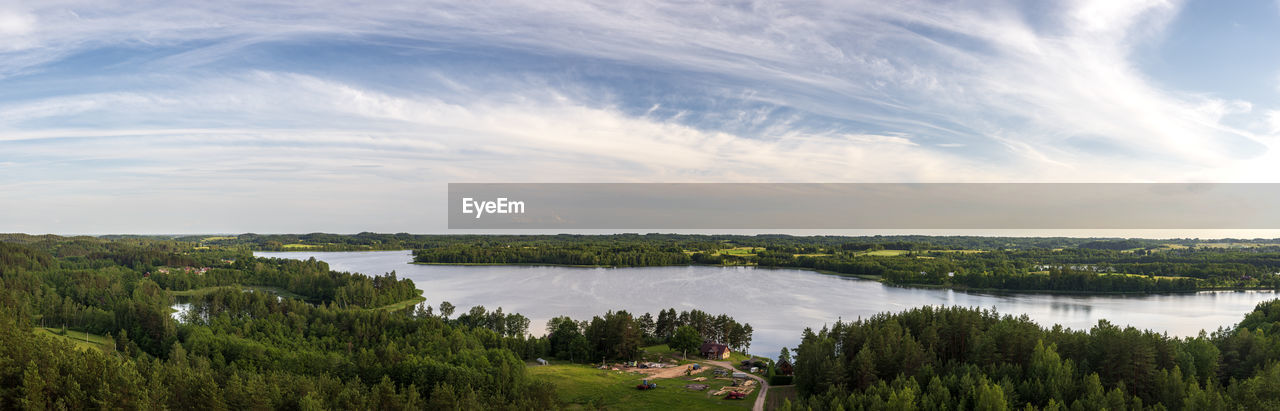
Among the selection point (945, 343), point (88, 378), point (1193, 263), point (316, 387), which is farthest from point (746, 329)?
point (1193, 263)

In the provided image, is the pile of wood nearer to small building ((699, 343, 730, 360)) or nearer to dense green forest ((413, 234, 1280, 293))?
small building ((699, 343, 730, 360))

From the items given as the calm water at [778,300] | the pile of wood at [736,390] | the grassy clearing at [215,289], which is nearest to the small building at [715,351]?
the calm water at [778,300]

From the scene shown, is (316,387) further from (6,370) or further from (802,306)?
(802,306)

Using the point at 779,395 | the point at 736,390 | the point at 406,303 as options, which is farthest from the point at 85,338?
the point at 779,395

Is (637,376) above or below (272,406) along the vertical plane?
below

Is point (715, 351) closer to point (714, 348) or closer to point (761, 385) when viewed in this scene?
point (714, 348)
